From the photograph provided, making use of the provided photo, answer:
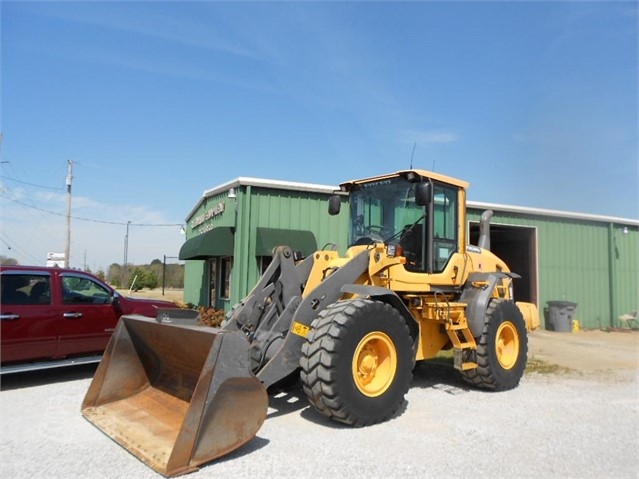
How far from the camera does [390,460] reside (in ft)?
14.7

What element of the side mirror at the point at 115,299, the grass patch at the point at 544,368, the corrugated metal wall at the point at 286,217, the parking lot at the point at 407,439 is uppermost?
the corrugated metal wall at the point at 286,217

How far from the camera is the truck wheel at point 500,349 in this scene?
7074 millimetres

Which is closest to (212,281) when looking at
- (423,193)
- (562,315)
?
(423,193)

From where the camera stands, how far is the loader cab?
698 centimetres

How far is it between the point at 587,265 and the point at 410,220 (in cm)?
1396

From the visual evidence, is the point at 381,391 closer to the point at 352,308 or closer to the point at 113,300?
the point at 352,308

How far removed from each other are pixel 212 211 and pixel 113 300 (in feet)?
22.1

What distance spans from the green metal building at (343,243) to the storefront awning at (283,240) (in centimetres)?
2

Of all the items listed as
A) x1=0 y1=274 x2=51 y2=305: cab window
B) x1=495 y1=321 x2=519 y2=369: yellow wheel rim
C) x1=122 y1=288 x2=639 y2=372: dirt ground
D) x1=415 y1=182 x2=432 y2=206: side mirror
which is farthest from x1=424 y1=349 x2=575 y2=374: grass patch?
x1=0 y1=274 x2=51 y2=305: cab window

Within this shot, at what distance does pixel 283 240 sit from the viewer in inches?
483

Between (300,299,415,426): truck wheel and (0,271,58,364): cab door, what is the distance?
4661 millimetres

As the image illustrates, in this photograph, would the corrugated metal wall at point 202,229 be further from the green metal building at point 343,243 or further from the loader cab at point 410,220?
the loader cab at point 410,220

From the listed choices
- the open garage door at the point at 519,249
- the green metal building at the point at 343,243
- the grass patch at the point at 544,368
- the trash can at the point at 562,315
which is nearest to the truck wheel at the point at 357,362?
the grass patch at the point at 544,368

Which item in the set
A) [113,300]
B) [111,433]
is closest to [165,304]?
[113,300]
